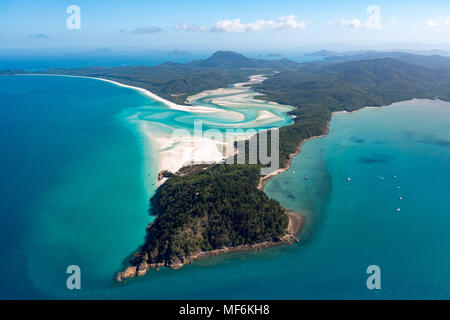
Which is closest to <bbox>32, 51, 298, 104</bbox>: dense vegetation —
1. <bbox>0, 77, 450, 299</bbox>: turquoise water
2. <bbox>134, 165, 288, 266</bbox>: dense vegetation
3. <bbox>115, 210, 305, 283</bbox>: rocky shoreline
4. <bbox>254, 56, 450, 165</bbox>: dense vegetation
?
<bbox>254, 56, 450, 165</bbox>: dense vegetation

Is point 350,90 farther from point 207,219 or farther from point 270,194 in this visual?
point 207,219

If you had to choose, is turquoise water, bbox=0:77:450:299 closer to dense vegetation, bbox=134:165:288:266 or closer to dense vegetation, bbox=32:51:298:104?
dense vegetation, bbox=134:165:288:266

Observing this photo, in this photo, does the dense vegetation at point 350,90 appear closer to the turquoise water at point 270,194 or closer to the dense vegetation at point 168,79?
the turquoise water at point 270,194

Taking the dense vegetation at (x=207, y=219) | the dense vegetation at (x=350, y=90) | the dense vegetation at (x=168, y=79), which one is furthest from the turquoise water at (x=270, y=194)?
the dense vegetation at (x=168, y=79)

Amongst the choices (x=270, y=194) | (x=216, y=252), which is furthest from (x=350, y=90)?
(x=216, y=252)

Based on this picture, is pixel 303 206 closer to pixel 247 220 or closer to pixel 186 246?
pixel 247 220

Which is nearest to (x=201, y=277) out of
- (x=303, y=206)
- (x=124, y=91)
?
(x=303, y=206)
